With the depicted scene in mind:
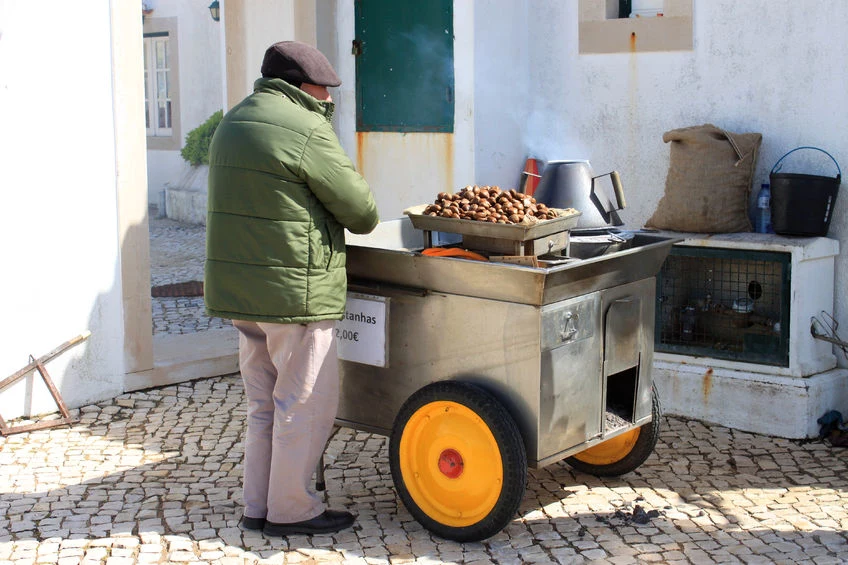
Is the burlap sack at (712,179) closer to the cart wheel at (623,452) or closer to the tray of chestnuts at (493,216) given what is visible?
the cart wheel at (623,452)

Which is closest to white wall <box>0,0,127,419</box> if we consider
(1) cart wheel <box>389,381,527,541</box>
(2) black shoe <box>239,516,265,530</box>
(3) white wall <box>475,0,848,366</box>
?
(2) black shoe <box>239,516,265,530</box>

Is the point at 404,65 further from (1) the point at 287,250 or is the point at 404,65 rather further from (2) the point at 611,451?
(1) the point at 287,250

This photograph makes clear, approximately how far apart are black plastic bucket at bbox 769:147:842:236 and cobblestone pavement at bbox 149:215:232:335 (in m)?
4.74

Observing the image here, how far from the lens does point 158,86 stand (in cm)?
2038

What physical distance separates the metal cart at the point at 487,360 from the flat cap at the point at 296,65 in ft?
2.65

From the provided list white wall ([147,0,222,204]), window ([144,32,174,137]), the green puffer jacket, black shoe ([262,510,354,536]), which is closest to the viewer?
the green puffer jacket

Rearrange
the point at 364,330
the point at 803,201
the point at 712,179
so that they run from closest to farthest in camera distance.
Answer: the point at 364,330 < the point at 803,201 < the point at 712,179

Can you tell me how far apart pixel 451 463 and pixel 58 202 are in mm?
3402

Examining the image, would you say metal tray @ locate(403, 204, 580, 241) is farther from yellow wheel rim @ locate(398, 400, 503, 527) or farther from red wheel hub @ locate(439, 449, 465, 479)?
red wheel hub @ locate(439, 449, 465, 479)

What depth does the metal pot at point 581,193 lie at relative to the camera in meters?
5.79

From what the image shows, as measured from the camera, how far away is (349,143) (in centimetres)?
880

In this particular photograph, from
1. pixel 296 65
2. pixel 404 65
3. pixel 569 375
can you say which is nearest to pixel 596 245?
pixel 569 375

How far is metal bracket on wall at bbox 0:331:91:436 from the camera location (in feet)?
21.8

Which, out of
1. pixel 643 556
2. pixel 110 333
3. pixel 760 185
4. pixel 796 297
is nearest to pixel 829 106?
pixel 760 185
